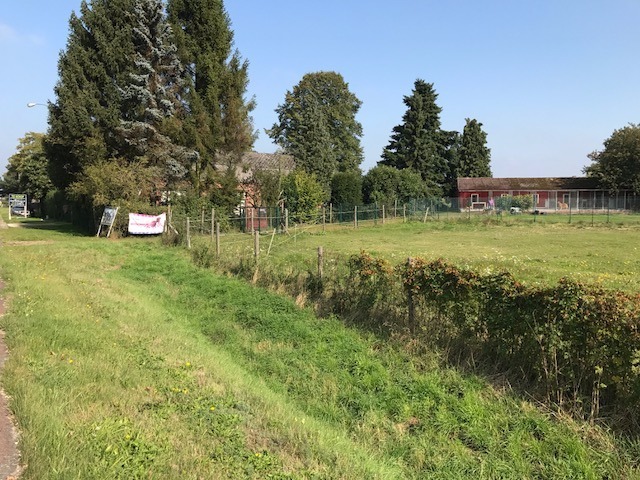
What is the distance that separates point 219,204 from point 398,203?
20.7 meters

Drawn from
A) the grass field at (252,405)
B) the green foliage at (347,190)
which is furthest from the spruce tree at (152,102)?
the grass field at (252,405)

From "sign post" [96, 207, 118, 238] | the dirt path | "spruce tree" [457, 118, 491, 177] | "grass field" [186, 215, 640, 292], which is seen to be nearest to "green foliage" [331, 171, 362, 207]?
"grass field" [186, 215, 640, 292]

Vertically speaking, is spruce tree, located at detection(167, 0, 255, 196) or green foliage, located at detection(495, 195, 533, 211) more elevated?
spruce tree, located at detection(167, 0, 255, 196)

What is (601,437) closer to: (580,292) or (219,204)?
(580,292)

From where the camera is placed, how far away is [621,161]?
54.6 meters

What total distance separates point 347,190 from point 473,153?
34519mm

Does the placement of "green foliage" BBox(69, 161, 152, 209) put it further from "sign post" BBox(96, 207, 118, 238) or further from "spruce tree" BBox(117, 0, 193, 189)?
"spruce tree" BBox(117, 0, 193, 189)

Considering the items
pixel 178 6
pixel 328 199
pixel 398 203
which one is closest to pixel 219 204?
pixel 178 6

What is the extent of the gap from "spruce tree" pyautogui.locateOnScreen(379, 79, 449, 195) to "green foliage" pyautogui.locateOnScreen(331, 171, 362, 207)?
834 inches

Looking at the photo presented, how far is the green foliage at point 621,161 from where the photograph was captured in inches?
2109

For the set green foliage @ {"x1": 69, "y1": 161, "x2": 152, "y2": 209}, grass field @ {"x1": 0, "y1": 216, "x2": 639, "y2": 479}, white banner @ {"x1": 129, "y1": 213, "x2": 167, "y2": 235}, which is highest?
green foliage @ {"x1": 69, "y1": 161, "x2": 152, "y2": 209}

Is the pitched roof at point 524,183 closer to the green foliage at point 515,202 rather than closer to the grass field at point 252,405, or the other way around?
the green foliage at point 515,202

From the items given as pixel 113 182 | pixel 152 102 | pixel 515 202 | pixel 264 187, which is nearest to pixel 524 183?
pixel 515 202

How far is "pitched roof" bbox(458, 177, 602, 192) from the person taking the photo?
6150cm
